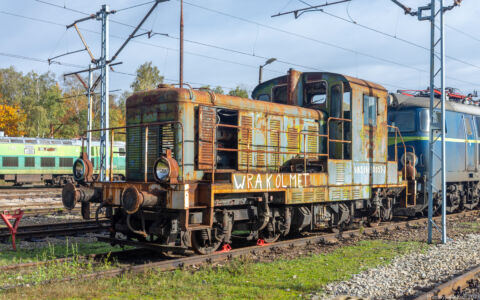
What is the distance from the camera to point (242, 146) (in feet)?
29.4

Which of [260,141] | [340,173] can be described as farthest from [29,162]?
[340,173]

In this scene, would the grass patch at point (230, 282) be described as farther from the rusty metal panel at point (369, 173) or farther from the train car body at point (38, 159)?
the train car body at point (38, 159)

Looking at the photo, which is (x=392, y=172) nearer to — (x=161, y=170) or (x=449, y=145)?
(x=449, y=145)

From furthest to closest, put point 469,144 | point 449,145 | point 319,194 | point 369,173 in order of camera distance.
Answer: point 469,144
point 449,145
point 369,173
point 319,194

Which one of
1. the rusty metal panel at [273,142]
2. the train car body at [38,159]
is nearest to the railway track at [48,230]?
the rusty metal panel at [273,142]

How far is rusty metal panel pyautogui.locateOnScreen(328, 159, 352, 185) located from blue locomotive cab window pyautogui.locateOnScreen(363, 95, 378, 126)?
1.36m

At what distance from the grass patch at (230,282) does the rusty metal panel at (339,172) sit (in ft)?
7.83

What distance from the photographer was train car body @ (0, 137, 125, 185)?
28.6 meters

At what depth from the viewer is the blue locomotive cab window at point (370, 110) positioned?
440 inches

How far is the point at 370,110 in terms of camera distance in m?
11.4

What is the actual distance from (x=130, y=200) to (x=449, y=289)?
190 inches

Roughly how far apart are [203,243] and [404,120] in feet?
29.9

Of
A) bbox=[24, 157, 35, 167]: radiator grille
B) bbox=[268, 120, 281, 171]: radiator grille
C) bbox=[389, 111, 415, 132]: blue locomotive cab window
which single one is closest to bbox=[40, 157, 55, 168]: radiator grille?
bbox=[24, 157, 35, 167]: radiator grille

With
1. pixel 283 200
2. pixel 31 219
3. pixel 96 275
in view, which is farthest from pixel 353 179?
pixel 31 219
